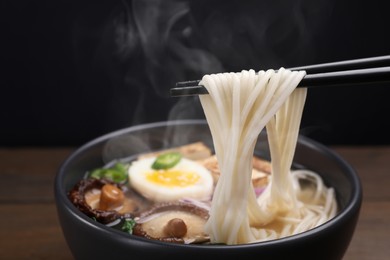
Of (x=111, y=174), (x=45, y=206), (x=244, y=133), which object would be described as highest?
(x=244, y=133)

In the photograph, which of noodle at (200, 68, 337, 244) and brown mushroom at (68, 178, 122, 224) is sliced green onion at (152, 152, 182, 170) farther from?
noodle at (200, 68, 337, 244)

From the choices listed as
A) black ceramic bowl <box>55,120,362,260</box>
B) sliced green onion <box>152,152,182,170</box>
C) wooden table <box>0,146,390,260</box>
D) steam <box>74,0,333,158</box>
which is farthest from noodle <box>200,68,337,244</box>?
steam <box>74,0,333,158</box>

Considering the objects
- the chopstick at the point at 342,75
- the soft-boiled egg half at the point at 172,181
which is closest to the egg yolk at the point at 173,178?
the soft-boiled egg half at the point at 172,181

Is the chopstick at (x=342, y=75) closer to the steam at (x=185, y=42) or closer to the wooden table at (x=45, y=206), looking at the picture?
the wooden table at (x=45, y=206)

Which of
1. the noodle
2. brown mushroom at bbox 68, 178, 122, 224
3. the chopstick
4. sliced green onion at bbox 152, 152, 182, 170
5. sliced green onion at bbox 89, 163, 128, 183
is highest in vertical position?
the chopstick

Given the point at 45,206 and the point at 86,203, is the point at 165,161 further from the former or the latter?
the point at 45,206

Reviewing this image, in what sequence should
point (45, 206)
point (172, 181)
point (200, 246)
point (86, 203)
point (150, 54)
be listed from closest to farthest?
point (200, 246) → point (86, 203) → point (172, 181) → point (45, 206) → point (150, 54)

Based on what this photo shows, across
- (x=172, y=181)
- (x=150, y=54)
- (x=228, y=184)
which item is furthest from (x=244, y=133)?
(x=150, y=54)

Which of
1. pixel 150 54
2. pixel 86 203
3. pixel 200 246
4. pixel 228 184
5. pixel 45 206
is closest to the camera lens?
pixel 200 246
